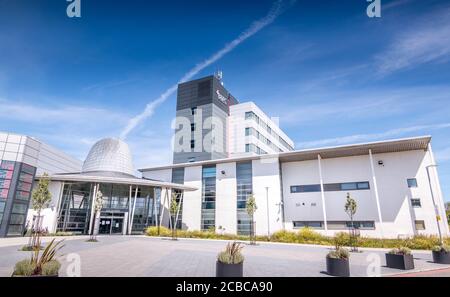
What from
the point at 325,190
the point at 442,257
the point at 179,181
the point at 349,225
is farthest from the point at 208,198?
the point at 442,257

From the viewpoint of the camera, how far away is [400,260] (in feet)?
34.8

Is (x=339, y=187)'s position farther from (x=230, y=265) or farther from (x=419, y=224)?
(x=230, y=265)

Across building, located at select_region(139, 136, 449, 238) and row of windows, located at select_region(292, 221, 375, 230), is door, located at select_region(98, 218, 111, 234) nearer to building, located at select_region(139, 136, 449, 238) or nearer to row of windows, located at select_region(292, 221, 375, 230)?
building, located at select_region(139, 136, 449, 238)

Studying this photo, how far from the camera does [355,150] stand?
29.7 metres

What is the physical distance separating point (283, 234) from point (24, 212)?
99.5 feet

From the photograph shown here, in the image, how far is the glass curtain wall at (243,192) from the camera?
3478 centimetres

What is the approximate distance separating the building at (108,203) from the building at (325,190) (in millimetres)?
4745

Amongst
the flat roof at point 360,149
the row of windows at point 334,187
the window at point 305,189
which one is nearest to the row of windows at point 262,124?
the flat roof at point 360,149

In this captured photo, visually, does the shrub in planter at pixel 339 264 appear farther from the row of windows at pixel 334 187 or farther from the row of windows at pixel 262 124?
the row of windows at pixel 262 124

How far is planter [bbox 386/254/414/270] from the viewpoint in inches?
412

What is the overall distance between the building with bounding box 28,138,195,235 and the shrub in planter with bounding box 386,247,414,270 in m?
29.1

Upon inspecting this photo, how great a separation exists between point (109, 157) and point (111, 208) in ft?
53.4

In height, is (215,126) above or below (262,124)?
below
